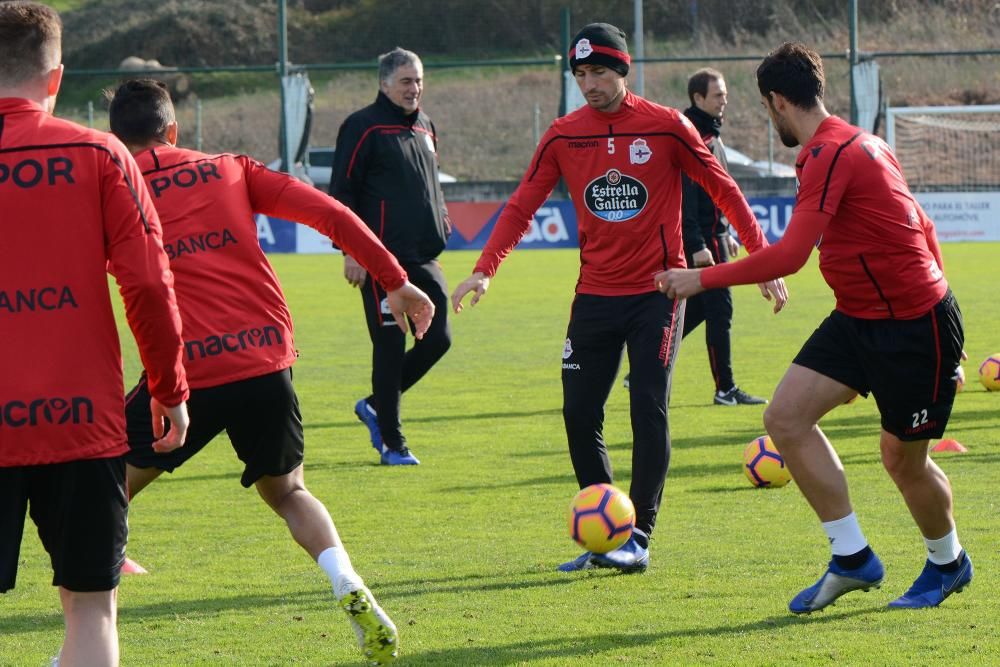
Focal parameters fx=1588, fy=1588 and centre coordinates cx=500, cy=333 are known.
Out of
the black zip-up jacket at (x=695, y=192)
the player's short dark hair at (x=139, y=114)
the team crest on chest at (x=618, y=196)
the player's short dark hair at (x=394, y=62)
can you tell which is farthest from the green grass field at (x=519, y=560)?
the player's short dark hair at (x=394, y=62)

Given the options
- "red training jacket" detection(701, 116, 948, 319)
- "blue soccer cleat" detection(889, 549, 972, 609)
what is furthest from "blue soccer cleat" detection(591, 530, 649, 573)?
"red training jacket" detection(701, 116, 948, 319)

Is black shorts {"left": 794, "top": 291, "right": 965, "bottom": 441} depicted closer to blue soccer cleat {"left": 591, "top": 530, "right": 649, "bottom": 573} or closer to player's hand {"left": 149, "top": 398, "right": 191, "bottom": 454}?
blue soccer cleat {"left": 591, "top": 530, "right": 649, "bottom": 573}

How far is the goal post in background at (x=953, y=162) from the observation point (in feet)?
94.8

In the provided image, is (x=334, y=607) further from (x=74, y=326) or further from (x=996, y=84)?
(x=996, y=84)

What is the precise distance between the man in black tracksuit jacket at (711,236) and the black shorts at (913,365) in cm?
422

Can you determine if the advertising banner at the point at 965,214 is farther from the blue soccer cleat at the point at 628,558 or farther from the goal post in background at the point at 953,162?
the blue soccer cleat at the point at 628,558

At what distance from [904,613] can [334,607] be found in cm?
204

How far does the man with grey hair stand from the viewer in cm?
925

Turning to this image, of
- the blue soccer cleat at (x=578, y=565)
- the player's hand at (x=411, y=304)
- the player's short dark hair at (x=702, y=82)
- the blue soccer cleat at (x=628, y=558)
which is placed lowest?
the blue soccer cleat at (x=578, y=565)

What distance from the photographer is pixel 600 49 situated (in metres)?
6.41

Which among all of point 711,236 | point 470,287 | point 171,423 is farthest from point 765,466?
point 171,423

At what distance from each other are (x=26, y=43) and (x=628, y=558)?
3.33 m

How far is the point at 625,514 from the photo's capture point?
20.4 ft

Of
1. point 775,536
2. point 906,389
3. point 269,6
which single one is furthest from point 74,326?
point 269,6
